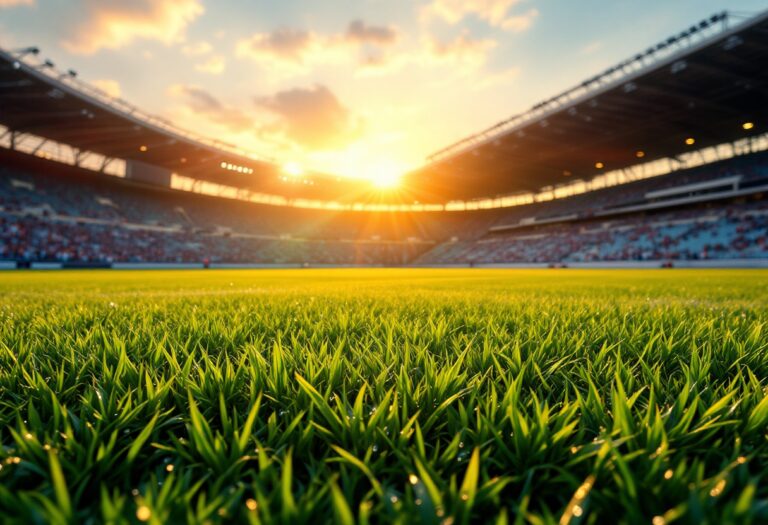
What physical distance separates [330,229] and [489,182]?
971 inches

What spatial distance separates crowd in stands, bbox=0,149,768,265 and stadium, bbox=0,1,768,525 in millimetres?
322

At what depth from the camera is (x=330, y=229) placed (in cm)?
5769

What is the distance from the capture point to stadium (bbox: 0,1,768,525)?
0.78 metres

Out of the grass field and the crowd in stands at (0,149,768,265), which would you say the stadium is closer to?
the grass field

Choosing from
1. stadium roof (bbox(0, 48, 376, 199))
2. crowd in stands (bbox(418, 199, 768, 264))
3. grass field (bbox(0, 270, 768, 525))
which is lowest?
grass field (bbox(0, 270, 768, 525))

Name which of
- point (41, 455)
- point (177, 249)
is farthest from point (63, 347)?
point (177, 249)

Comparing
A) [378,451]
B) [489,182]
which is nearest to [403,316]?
[378,451]

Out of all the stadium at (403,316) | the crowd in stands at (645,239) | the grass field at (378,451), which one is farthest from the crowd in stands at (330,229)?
the grass field at (378,451)

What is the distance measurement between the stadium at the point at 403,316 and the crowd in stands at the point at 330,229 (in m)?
0.32

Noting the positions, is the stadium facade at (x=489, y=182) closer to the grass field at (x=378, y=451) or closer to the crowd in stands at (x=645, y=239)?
the crowd in stands at (x=645, y=239)

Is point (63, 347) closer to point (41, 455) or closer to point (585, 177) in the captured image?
point (41, 455)

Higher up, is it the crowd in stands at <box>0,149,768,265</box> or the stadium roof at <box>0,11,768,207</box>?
the stadium roof at <box>0,11,768,207</box>

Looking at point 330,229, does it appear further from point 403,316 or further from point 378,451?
point 378,451

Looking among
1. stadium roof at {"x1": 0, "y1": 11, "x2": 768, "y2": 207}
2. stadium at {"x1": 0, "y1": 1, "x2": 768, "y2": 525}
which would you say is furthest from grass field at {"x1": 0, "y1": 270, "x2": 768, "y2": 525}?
stadium roof at {"x1": 0, "y1": 11, "x2": 768, "y2": 207}
